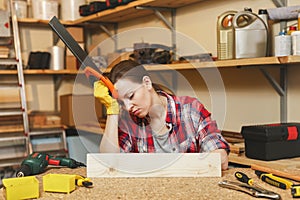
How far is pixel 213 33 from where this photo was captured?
2.68m

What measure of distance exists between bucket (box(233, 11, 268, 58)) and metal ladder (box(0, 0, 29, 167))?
1.93 meters

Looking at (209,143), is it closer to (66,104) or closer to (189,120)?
(189,120)

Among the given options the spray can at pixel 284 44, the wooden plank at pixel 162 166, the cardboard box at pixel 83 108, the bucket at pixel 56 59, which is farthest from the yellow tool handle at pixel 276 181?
the bucket at pixel 56 59

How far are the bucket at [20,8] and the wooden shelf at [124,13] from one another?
7cm

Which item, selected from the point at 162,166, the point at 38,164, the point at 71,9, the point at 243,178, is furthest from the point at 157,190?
the point at 71,9

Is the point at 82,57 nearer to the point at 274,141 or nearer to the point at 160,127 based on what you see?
the point at 160,127

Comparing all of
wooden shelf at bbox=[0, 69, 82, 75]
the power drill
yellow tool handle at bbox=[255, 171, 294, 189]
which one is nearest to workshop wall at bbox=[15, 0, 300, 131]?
yellow tool handle at bbox=[255, 171, 294, 189]

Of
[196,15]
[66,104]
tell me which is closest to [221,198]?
[196,15]

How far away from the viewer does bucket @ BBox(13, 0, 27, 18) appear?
3559 millimetres

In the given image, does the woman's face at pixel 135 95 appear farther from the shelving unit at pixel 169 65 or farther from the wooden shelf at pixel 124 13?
the wooden shelf at pixel 124 13

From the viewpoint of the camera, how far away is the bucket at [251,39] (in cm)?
207

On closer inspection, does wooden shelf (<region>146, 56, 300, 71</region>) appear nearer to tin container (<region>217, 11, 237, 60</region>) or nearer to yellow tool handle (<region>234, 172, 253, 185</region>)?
tin container (<region>217, 11, 237, 60</region>)

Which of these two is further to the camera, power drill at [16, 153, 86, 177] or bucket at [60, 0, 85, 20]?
bucket at [60, 0, 85, 20]

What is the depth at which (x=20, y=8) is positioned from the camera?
3588 millimetres
